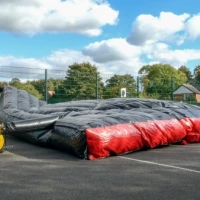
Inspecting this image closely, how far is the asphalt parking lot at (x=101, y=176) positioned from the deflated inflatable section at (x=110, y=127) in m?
Result: 0.24

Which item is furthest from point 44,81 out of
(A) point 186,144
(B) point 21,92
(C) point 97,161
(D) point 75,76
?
(C) point 97,161

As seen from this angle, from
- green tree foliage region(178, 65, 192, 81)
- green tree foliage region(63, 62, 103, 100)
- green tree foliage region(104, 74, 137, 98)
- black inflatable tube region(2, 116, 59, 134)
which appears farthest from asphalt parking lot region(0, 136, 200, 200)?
green tree foliage region(178, 65, 192, 81)

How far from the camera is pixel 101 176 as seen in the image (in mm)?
4141

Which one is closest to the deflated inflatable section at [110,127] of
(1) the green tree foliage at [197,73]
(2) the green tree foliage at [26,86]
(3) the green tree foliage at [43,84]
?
(2) the green tree foliage at [26,86]

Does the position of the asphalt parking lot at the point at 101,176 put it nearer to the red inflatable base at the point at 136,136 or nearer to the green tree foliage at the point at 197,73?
the red inflatable base at the point at 136,136

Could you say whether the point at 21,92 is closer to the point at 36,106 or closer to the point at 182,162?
the point at 36,106

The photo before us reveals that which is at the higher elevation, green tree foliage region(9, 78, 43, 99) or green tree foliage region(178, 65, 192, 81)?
green tree foliage region(178, 65, 192, 81)

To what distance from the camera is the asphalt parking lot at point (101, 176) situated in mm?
3369

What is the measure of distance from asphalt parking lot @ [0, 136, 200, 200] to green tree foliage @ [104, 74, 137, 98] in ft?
33.6

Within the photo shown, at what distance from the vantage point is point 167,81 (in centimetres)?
1900

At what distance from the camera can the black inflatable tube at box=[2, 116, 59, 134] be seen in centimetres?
596

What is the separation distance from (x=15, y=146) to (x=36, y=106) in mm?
2832

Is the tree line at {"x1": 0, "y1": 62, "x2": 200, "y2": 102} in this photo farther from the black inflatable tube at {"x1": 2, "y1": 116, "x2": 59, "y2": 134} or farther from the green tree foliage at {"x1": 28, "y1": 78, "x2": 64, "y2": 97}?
the black inflatable tube at {"x1": 2, "y1": 116, "x2": 59, "y2": 134}

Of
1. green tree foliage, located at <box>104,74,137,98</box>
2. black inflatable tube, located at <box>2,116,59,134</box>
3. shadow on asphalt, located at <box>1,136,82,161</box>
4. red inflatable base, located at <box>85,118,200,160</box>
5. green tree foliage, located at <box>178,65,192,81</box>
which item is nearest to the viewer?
red inflatable base, located at <box>85,118,200,160</box>
